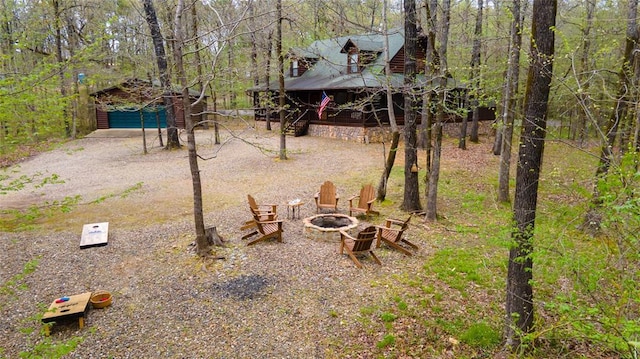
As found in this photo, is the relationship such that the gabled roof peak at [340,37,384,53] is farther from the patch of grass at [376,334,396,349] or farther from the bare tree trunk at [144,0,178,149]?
the patch of grass at [376,334,396,349]

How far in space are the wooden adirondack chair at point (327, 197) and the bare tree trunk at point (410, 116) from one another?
2.02m

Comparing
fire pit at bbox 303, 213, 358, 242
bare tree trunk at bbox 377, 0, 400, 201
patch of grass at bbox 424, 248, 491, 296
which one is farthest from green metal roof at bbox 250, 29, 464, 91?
patch of grass at bbox 424, 248, 491, 296

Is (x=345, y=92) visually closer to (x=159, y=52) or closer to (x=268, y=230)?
(x=159, y=52)

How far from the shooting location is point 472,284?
6.65 m

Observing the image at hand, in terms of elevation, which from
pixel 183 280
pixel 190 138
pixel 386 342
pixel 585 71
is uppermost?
pixel 585 71

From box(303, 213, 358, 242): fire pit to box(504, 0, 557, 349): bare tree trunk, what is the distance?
13.5 ft

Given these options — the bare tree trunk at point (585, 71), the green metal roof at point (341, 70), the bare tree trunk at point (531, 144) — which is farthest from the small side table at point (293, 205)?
the green metal roof at point (341, 70)

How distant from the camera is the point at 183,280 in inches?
266

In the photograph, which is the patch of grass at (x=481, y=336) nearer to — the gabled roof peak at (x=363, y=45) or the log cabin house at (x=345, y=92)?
the log cabin house at (x=345, y=92)

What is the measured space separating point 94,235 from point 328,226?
210 inches

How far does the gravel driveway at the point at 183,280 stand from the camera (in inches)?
204

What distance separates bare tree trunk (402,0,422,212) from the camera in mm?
9375

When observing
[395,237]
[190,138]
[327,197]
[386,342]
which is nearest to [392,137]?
[327,197]

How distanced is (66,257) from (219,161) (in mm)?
10617
